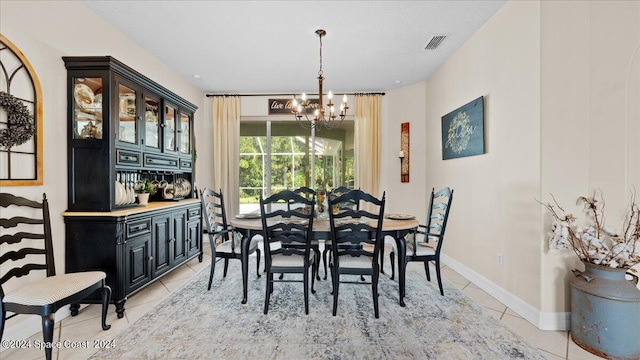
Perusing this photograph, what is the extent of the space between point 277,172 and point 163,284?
2954 millimetres

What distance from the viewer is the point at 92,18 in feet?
9.38

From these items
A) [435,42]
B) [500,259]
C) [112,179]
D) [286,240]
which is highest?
[435,42]

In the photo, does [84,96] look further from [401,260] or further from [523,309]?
[523,309]

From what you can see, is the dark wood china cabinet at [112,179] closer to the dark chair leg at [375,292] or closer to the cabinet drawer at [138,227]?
the cabinet drawer at [138,227]

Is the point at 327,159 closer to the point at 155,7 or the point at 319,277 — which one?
the point at 319,277

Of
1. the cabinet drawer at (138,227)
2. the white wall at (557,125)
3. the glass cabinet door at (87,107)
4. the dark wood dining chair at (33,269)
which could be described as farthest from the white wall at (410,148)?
the dark wood dining chair at (33,269)

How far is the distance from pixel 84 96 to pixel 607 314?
4.53m

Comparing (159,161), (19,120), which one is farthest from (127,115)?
(19,120)

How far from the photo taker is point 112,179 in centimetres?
262

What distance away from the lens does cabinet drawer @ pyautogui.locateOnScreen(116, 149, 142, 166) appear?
2.74 meters

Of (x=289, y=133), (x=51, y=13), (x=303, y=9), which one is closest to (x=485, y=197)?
(x=303, y=9)

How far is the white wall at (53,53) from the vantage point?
217 centimetres

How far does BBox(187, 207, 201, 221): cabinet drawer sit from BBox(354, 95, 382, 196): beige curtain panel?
9.34 ft

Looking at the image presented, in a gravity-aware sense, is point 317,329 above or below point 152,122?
below
